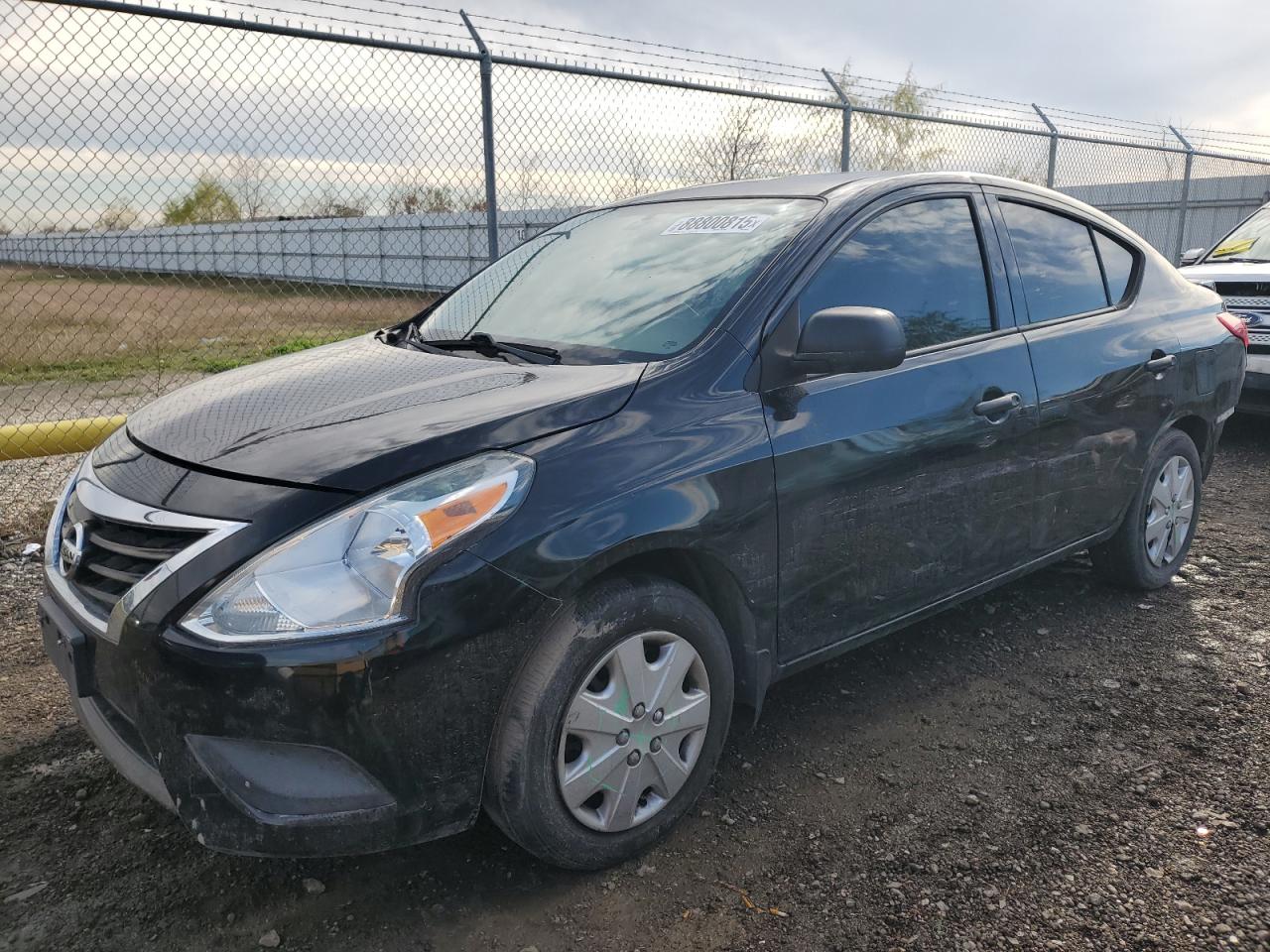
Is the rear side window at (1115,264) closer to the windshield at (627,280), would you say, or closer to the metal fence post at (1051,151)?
the windshield at (627,280)

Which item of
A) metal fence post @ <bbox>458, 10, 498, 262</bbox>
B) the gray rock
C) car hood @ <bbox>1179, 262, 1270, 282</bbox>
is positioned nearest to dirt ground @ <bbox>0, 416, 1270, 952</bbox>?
the gray rock

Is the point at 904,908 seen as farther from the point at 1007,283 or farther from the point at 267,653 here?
the point at 1007,283

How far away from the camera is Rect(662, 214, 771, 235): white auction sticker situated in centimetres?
299

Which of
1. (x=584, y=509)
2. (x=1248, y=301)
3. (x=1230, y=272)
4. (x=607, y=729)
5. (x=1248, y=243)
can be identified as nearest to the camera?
(x=584, y=509)

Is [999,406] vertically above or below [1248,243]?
below

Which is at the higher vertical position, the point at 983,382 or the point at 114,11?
the point at 114,11

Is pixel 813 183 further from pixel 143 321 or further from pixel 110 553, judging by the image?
pixel 143 321

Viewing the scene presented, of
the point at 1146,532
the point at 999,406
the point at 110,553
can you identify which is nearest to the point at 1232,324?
the point at 1146,532

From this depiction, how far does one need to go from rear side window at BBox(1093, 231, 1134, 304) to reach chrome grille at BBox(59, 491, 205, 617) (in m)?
3.48

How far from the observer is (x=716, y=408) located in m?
2.47

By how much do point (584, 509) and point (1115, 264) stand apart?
2.88 metres

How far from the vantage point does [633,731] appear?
230cm

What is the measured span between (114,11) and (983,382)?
13.9 ft

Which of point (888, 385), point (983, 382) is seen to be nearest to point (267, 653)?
point (888, 385)
